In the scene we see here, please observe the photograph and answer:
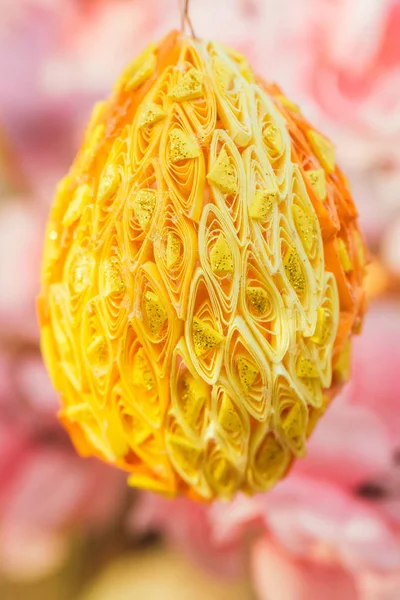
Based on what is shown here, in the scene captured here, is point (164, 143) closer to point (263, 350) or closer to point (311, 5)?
point (263, 350)

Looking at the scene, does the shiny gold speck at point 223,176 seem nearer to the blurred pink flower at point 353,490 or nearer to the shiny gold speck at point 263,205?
the shiny gold speck at point 263,205

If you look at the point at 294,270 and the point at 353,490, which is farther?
A: the point at 353,490

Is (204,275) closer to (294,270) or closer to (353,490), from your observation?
(294,270)

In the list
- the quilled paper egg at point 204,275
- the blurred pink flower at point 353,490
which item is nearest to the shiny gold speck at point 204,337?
the quilled paper egg at point 204,275

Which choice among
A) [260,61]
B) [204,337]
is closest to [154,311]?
[204,337]

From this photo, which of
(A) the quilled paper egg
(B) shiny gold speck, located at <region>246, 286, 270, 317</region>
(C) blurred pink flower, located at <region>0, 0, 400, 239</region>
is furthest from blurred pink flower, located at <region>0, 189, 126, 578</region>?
(B) shiny gold speck, located at <region>246, 286, 270, 317</region>

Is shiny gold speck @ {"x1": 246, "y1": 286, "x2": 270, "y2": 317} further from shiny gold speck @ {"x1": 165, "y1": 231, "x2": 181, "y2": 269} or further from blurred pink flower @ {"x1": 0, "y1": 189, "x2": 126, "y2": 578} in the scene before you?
blurred pink flower @ {"x1": 0, "y1": 189, "x2": 126, "y2": 578}
